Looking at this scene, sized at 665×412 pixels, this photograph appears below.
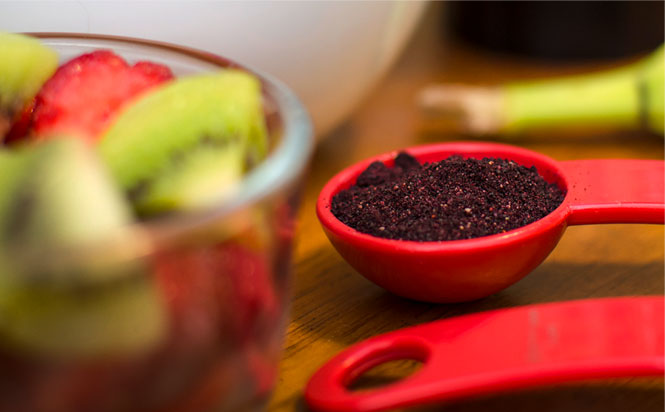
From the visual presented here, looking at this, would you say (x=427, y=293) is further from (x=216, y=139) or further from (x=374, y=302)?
(x=216, y=139)

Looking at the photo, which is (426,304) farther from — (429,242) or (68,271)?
(68,271)

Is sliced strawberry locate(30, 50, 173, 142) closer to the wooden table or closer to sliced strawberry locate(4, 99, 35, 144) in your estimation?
sliced strawberry locate(4, 99, 35, 144)

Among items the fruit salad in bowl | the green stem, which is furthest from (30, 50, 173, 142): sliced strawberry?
the green stem

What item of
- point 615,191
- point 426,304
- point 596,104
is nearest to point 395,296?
point 426,304

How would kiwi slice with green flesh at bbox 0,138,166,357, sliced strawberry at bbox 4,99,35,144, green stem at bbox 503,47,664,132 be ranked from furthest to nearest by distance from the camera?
green stem at bbox 503,47,664,132 → sliced strawberry at bbox 4,99,35,144 → kiwi slice with green flesh at bbox 0,138,166,357

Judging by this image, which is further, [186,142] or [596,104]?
[596,104]

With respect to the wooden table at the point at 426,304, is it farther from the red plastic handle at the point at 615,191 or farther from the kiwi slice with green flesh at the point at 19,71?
the kiwi slice with green flesh at the point at 19,71

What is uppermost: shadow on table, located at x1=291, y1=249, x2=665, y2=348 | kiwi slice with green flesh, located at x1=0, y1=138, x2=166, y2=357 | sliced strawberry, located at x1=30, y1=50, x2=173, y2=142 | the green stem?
sliced strawberry, located at x1=30, y1=50, x2=173, y2=142

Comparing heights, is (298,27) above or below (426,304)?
above
